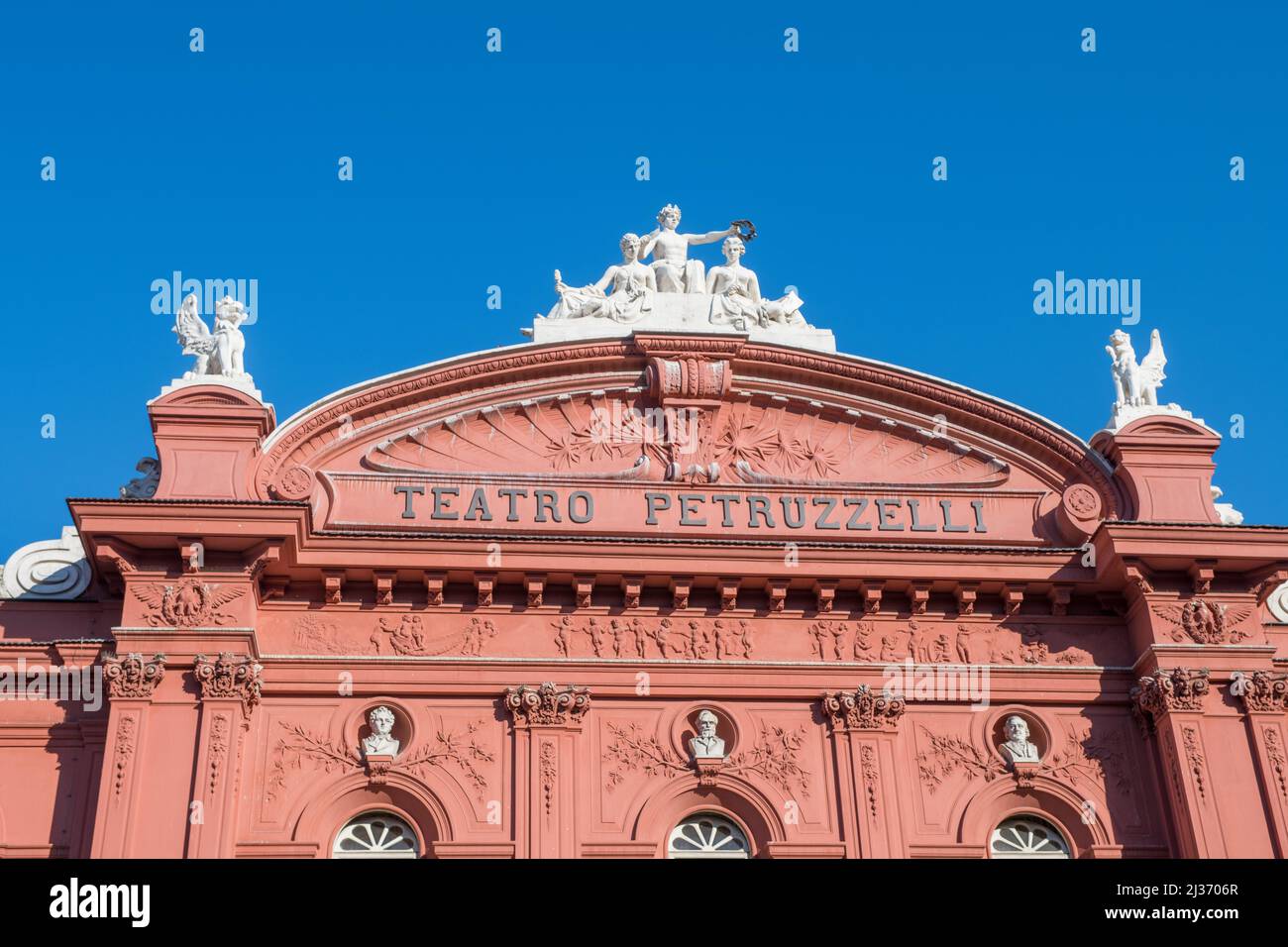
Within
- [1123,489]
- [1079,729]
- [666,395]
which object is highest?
[666,395]

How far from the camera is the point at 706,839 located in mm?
21578

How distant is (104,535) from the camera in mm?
21109

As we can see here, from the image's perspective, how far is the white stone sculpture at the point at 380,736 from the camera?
2120 centimetres

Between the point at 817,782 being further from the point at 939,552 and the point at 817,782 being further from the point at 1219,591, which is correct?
the point at 1219,591

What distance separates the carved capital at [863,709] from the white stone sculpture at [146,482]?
9101mm

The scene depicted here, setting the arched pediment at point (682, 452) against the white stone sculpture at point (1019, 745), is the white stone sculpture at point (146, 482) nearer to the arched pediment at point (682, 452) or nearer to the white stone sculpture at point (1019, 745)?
the arched pediment at point (682, 452)

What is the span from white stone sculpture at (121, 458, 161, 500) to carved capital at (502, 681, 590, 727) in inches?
214

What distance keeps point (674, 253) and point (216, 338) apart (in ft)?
22.1

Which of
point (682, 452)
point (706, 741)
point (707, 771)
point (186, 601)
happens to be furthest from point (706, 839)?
point (186, 601)

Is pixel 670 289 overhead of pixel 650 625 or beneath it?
overhead

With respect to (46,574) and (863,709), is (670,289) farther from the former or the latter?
(46,574)
